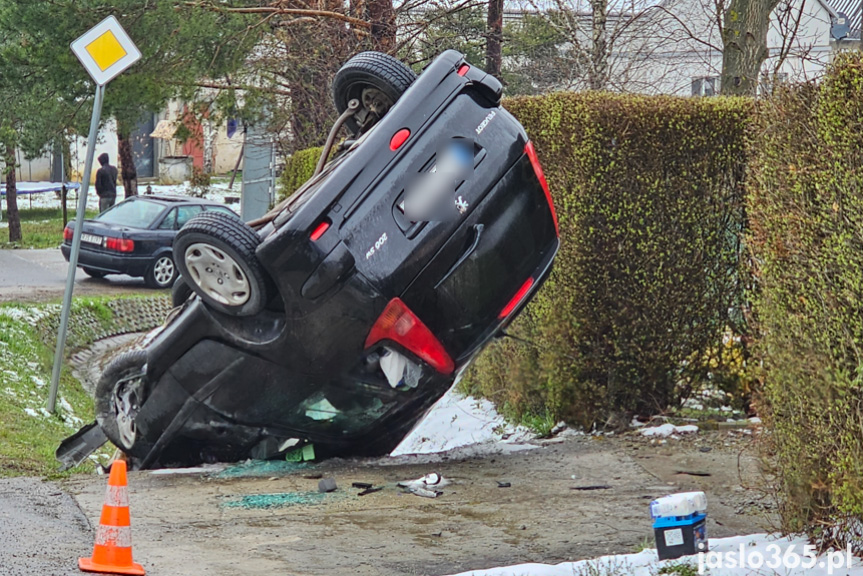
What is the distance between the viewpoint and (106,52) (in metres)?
9.34

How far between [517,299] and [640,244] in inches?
53.2

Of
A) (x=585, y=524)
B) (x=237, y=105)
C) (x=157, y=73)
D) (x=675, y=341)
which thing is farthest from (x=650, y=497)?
(x=237, y=105)

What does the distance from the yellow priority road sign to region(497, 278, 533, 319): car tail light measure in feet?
15.5

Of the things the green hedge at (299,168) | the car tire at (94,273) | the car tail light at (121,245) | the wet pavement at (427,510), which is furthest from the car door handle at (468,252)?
the car tire at (94,273)

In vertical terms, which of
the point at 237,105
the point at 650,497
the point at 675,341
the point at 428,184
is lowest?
the point at 650,497

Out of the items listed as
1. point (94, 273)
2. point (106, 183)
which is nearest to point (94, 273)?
point (94, 273)

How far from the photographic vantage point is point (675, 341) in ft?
24.4

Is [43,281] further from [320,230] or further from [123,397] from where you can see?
[320,230]

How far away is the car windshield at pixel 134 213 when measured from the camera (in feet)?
61.3

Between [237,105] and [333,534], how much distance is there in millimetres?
14738

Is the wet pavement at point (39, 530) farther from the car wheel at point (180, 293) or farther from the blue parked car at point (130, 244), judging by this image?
the blue parked car at point (130, 244)

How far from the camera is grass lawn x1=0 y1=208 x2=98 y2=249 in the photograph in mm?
24805

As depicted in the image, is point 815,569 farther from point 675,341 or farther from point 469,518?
point 675,341

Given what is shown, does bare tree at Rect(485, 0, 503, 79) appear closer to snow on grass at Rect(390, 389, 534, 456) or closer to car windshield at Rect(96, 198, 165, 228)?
snow on grass at Rect(390, 389, 534, 456)
